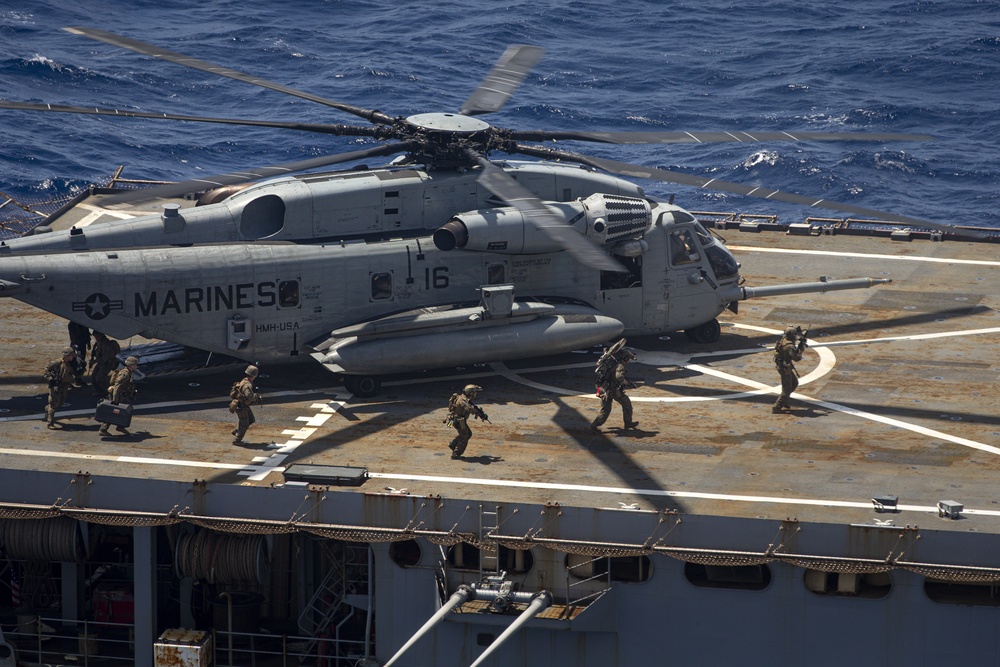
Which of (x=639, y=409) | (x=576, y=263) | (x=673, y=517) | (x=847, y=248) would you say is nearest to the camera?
(x=673, y=517)

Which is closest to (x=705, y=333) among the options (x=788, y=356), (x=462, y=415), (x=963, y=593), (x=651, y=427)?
(x=788, y=356)

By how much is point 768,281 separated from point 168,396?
55.0 feet

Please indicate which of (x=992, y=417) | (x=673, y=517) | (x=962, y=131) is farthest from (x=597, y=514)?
(x=962, y=131)

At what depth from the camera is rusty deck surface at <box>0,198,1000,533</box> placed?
23422 mm

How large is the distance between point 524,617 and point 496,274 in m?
10.7

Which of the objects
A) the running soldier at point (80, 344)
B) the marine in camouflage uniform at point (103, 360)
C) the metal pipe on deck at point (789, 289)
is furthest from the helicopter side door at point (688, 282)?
the running soldier at point (80, 344)

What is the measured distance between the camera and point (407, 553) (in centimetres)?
2230

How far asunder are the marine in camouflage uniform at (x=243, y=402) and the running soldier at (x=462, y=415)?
3761 millimetres

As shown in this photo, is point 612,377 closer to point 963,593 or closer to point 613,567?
point 613,567

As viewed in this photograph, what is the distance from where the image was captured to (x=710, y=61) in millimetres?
73375

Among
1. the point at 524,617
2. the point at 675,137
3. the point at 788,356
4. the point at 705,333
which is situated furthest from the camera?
the point at 705,333

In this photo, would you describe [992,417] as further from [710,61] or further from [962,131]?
[710,61]

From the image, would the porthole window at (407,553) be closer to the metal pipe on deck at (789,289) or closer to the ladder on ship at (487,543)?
the ladder on ship at (487,543)

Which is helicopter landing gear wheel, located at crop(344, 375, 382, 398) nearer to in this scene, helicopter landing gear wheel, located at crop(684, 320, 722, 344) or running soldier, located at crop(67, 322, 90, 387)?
running soldier, located at crop(67, 322, 90, 387)
